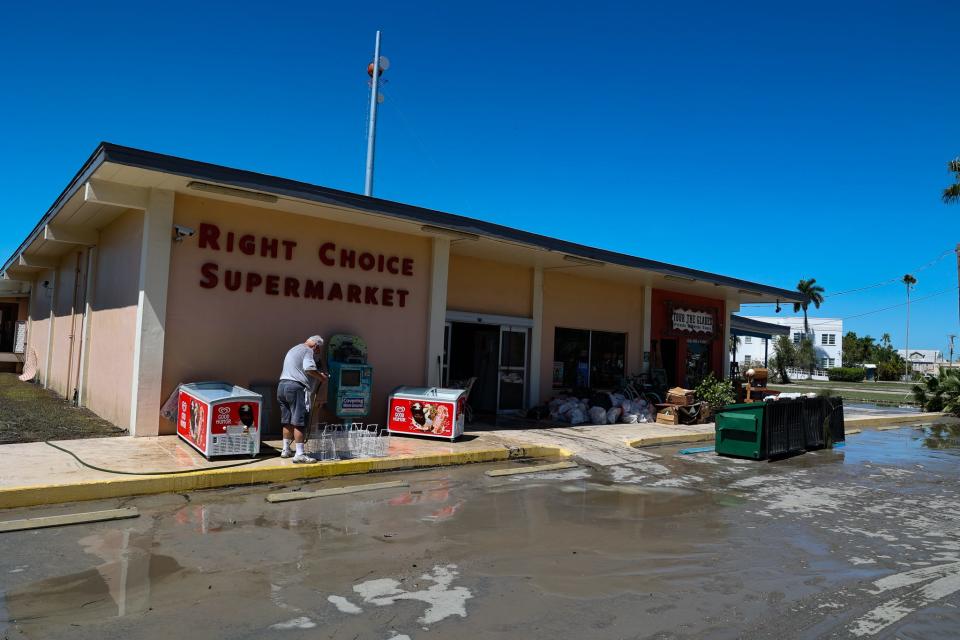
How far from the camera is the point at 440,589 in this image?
476 cm

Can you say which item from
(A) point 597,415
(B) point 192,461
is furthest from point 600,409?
(B) point 192,461

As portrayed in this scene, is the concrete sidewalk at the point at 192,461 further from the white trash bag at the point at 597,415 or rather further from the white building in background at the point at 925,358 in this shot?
the white building in background at the point at 925,358

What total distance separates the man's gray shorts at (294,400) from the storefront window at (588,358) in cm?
929

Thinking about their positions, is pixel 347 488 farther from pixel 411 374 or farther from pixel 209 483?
pixel 411 374

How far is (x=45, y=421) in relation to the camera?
1109 centimetres

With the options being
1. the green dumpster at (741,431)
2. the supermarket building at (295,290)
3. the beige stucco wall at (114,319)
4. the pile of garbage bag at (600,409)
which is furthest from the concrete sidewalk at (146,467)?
the pile of garbage bag at (600,409)

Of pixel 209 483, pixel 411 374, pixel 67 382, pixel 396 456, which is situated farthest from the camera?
pixel 67 382

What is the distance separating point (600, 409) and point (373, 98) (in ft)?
33.9

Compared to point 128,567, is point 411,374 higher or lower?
higher

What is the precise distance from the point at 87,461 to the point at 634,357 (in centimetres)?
1460

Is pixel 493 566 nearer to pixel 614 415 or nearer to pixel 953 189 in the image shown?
pixel 614 415

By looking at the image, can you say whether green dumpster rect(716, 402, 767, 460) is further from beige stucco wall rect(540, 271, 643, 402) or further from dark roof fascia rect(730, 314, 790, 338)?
dark roof fascia rect(730, 314, 790, 338)

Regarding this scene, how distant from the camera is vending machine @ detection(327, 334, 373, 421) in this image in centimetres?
1091

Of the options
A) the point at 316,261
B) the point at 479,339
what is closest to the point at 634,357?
the point at 479,339
